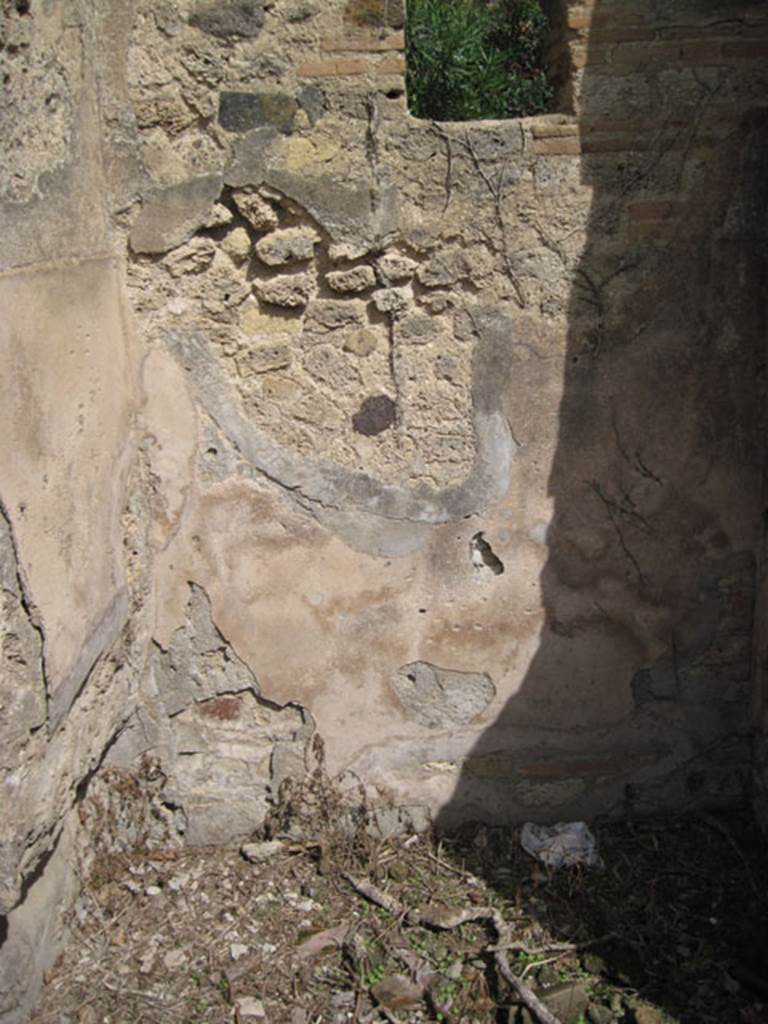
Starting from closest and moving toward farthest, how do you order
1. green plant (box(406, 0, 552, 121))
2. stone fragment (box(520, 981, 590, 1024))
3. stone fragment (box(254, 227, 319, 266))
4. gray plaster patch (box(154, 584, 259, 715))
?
stone fragment (box(520, 981, 590, 1024)) < stone fragment (box(254, 227, 319, 266)) < gray plaster patch (box(154, 584, 259, 715)) < green plant (box(406, 0, 552, 121))

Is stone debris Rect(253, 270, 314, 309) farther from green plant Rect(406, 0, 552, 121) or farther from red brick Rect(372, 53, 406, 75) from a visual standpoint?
green plant Rect(406, 0, 552, 121)

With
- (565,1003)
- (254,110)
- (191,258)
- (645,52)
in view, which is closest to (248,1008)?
(565,1003)

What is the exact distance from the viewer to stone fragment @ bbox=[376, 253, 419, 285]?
2.60 meters

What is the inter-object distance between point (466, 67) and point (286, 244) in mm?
4070

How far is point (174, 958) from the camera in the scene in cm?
258

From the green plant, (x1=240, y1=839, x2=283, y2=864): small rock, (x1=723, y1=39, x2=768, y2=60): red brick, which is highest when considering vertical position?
the green plant

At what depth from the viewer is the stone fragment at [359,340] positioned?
8.77 feet

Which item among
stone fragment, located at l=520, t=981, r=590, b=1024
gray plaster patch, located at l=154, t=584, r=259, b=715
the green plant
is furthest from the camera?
the green plant

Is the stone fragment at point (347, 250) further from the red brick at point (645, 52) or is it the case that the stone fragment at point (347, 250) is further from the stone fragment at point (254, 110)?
the red brick at point (645, 52)

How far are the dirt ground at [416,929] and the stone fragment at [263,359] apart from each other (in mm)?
1312

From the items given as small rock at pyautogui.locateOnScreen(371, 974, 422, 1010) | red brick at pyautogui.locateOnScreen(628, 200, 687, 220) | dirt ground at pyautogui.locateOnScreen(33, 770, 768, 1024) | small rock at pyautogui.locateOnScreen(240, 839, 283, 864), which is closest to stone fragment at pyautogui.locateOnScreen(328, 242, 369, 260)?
red brick at pyautogui.locateOnScreen(628, 200, 687, 220)

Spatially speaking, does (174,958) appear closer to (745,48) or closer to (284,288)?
(284,288)

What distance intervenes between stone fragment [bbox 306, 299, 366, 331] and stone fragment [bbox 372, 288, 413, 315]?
5 cm

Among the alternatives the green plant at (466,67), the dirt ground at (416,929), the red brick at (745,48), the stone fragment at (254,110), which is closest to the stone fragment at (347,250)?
the stone fragment at (254,110)
